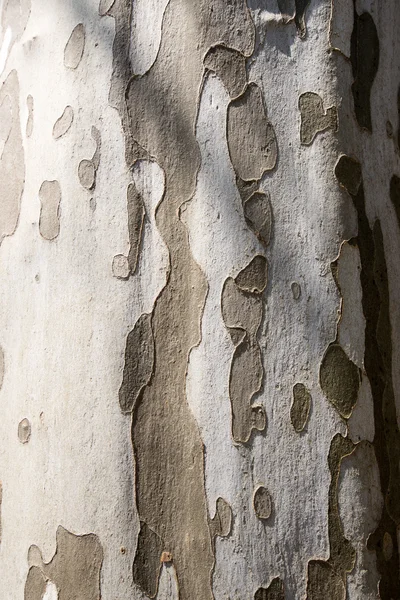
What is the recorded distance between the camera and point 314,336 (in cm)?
93

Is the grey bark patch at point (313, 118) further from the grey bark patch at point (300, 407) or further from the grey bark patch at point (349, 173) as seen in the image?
the grey bark patch at point (300, 407)

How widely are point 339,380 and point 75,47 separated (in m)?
0.68

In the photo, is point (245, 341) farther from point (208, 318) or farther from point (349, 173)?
point (349, 173)

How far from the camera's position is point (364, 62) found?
104 cm

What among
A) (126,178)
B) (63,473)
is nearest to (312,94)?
(126,178)

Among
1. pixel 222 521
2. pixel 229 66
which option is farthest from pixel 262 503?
pixel 229 66

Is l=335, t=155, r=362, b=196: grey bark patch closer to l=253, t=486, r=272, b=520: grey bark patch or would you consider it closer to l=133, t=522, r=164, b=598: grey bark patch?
l=253, t=486, r=272, b=520: grey bark patch

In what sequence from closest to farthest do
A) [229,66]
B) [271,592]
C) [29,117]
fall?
[271,592], [229,66], [29,117]

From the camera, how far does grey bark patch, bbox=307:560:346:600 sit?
0.89 meters

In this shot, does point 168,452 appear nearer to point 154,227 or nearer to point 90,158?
point 154,227

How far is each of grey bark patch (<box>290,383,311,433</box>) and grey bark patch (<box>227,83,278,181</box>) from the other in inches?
12.5

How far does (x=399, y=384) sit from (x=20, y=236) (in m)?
0.66

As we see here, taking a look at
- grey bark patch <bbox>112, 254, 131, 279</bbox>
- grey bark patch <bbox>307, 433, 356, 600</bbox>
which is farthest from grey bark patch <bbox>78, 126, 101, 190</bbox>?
grey bark patch <bbox>307, 433, 356, 600</bbox>

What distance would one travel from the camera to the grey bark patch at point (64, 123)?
41.4 inches
